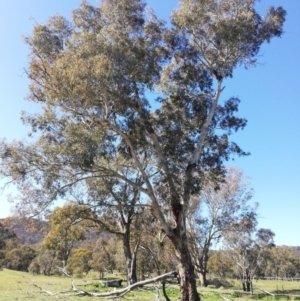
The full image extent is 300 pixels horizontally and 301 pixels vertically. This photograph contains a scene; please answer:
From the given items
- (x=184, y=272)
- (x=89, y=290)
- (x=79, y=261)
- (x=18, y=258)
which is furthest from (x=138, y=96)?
(x=18, y=258)

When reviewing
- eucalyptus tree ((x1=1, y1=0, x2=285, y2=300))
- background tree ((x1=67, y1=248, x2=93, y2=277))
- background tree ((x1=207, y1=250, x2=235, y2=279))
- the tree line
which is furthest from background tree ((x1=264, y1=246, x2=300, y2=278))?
eucalyptus tree ((x1=1, y1=0, x2=285, y2=300))

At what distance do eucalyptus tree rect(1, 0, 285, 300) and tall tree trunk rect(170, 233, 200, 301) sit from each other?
0.11 feet

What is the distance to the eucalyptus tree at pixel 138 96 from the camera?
11977 millimetres

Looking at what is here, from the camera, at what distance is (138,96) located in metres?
13.8

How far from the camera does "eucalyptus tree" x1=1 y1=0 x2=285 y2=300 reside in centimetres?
1198

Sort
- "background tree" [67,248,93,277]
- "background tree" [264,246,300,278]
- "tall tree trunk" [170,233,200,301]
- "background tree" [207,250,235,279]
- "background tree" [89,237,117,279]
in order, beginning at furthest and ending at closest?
"background tree" [264,246,300,278]
"background tree" [207,250,235,279]
"background tree" [89,237,117,279]
"background tree" [67,248,93,277]
"tall tree trunk" [170,233,200,301]

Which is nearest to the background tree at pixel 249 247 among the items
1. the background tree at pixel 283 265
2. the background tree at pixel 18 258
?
the background tree at pixel 283 265

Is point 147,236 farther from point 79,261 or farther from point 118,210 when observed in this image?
point 79,261

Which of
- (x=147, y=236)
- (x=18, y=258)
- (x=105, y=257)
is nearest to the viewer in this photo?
(x=147, y=236)

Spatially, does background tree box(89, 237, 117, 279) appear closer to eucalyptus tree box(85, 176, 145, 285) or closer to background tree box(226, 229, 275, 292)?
background tree box(226, 229, 275, 292)

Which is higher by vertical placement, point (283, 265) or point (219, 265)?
point (283, 265)

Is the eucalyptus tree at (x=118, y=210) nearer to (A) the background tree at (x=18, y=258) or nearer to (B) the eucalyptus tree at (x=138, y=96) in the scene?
(B) the eucalyptus tree at (x=138, y=96)

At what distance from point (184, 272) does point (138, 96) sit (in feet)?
22.8

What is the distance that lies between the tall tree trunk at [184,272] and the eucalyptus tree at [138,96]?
0.11ft
